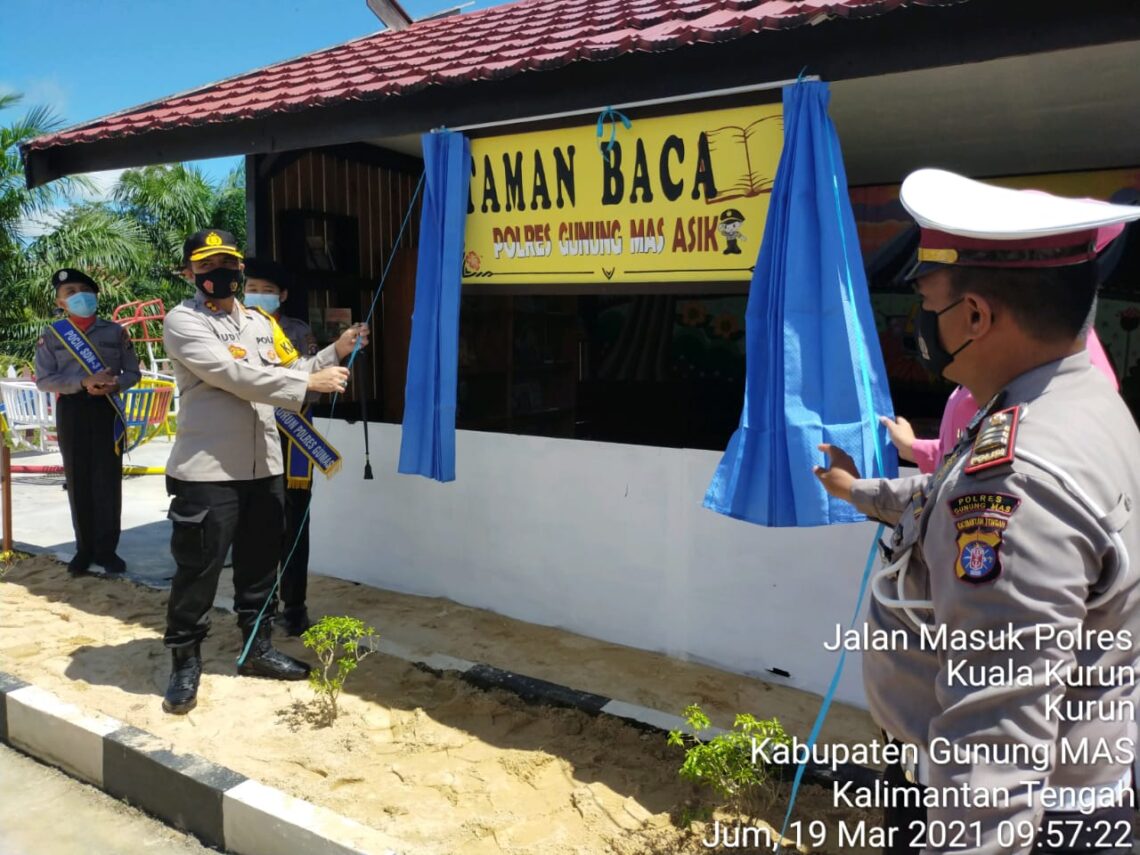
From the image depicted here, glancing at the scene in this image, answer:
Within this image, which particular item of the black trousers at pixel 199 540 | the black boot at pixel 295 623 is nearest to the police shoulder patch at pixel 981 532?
the black trousers at pixel 199 540

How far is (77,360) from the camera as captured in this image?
5.73 m

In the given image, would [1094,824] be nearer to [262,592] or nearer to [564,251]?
[564,251]

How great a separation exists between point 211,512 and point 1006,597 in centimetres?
350

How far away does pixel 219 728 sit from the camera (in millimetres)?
3631

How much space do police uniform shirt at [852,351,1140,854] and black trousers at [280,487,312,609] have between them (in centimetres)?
389

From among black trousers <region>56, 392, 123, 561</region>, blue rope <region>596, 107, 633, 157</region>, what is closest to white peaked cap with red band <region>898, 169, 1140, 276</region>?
blue rope <region>596, 107, 633, 157</region>

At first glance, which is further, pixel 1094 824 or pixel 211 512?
pixel 211 512

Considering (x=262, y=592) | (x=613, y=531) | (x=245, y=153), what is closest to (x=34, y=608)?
(x=262, y=592)

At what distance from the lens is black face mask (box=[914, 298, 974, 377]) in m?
1.62

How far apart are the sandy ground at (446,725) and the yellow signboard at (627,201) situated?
1934 mm

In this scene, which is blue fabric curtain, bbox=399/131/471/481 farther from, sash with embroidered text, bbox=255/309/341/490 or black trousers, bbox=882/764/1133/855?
black trousers, bbox=882/764/1133/855

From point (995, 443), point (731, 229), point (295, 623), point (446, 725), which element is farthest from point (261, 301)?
point (995, 443)

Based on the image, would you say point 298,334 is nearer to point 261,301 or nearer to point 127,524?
point 261,301

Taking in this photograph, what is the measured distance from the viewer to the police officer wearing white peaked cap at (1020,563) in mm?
1241
